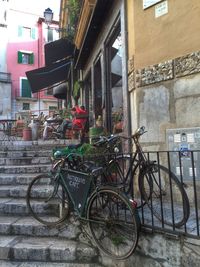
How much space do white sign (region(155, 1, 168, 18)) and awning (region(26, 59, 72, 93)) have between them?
905cm

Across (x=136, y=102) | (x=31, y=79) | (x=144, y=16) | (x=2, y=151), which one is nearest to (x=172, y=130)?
(x=136, y=102)

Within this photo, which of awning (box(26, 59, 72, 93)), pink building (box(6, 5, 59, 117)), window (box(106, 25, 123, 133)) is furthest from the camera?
pink building (box(6, 5, 59, 117))

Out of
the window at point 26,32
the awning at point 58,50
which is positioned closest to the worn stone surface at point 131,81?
the awning at point 58,50

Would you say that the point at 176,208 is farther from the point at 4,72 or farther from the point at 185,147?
the point at 4,72

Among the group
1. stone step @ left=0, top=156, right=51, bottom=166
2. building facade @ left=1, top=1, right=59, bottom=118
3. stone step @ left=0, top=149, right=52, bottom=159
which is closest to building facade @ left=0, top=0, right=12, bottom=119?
building facade @ left=1, top=1, right=59, bottom=118

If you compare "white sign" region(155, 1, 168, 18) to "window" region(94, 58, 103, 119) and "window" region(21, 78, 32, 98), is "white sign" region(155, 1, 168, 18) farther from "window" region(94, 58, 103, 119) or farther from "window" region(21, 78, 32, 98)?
"window" region(21, 78, 32, 98)

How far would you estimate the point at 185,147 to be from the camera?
4.15m

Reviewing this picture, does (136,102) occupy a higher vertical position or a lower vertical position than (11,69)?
lower

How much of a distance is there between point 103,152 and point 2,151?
410cm

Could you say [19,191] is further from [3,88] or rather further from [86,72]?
[3,88]

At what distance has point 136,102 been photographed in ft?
15.6

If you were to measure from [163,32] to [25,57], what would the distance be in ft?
120

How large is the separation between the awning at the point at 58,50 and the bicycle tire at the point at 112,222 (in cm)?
908

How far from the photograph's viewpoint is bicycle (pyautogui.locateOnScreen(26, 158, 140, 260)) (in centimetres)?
346
